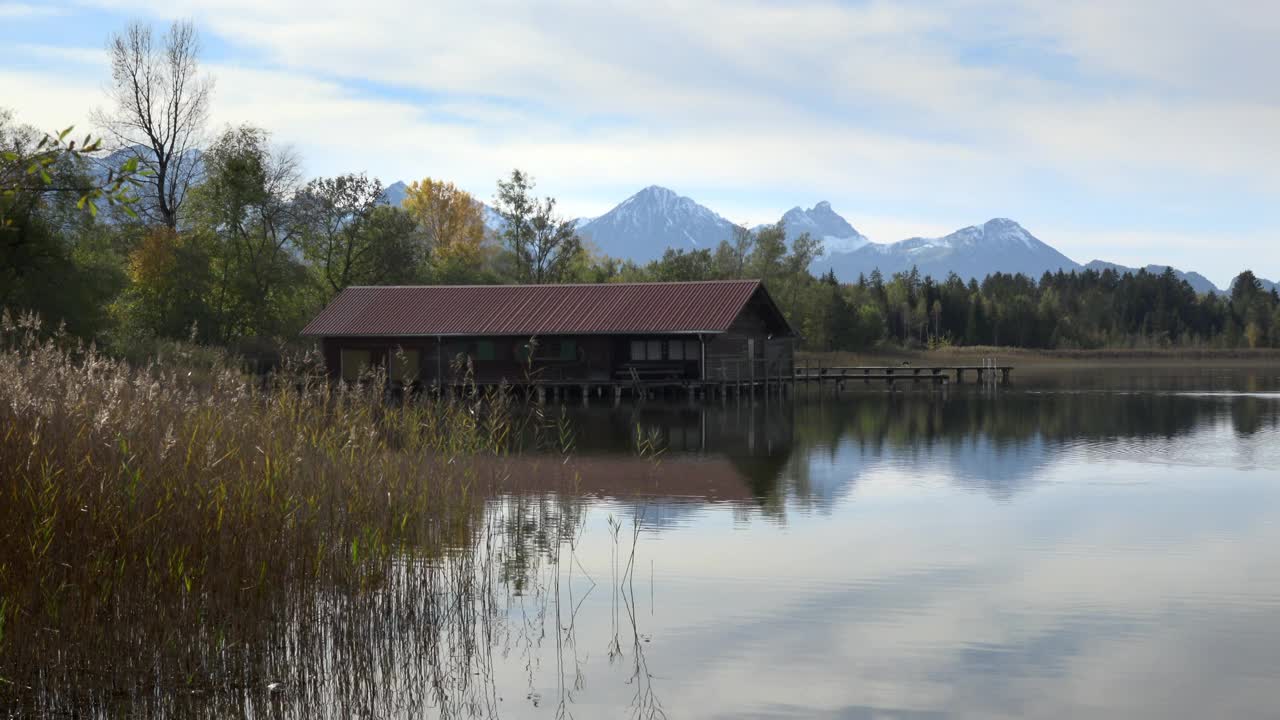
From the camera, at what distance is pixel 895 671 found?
26.3 feet

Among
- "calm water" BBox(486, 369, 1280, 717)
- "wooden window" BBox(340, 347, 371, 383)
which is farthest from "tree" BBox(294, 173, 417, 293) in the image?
"calm water" BBox(486, 369, 1280, 717)

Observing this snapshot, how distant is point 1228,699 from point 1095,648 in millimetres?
1207

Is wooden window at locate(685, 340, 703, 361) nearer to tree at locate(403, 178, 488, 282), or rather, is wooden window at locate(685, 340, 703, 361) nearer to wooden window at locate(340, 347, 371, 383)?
wooden window at locate(340, 347, 371, 383)

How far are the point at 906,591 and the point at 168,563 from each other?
6348mm

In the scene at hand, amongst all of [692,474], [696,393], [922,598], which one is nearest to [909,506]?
[692,474]

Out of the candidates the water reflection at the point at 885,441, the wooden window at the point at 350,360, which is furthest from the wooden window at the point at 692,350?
the wooden window at the point at 350,360

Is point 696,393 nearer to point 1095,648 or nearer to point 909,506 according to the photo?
point 909,506

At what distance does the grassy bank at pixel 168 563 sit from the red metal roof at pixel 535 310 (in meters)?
35.8

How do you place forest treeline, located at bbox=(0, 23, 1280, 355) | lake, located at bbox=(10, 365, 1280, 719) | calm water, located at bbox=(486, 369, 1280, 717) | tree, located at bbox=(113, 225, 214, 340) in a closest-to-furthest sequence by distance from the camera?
1. lake, located at bbox=(10, 365, 1280, 719)
2. calm water, located at bbox=(486, 369, 1280, 717)
3. forest treeline, located at bbox=(0, 23, 1280, 355)
4. tree, located at bbox=(113, 225, 214, 340)

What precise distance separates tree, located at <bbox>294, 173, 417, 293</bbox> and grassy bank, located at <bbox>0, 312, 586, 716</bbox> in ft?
187

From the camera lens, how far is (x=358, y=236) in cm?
6588

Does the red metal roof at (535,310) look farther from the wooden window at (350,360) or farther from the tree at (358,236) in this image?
the tree at (358,236)

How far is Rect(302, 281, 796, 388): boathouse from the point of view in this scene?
153ft

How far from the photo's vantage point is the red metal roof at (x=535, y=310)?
46500 mm
